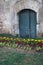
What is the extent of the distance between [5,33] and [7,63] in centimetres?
488

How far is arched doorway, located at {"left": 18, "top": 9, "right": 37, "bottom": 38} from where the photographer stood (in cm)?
1352

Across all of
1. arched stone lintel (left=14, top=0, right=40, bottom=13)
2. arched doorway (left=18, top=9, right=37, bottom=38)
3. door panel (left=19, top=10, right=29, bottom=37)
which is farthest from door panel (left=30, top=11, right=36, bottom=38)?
arched stone lintel (left=14, top=0, right=40, bottom=13)

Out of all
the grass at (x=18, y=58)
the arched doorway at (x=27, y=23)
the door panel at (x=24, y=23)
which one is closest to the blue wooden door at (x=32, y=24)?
the arched doorway at (x=27, y=23)

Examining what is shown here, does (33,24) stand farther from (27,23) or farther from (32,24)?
(27,23)

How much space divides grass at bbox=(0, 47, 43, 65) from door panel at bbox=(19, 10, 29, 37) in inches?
147

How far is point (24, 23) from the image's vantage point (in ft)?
45.0

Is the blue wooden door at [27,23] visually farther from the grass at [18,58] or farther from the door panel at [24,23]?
the grass at [18,58]

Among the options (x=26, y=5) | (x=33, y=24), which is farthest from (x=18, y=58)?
(x=33, y=24)

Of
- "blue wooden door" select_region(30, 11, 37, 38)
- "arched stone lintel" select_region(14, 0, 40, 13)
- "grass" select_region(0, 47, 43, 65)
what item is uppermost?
"arched stone lintel" select_region(14, 0, 40, 13)

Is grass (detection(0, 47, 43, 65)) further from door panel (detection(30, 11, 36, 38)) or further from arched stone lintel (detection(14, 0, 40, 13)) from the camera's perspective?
door panel (detection(30, 11, 36, 38))

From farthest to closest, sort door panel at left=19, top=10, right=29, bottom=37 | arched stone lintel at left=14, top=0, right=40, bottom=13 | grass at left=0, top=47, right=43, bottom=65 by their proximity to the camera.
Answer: door panel at left=19, top=10, right=29, bottom=37, arched stone lintel at left=14, top=0, right=40, bottom=13, grass at left=0, top=47, right=43, bottom=65

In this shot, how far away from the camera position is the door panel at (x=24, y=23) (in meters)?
13.6

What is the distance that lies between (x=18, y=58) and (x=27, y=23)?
4748mm

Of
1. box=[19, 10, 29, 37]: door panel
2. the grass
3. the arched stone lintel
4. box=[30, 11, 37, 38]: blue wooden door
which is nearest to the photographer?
the grass
